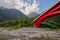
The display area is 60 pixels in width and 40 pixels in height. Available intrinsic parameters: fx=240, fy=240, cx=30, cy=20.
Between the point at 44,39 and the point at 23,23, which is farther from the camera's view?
the point at 23,23

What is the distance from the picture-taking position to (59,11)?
112 ft

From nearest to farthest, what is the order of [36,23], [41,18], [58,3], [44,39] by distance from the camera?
1. [44,39]
2. [58,3]
3. [41,18]
4. [36,23]

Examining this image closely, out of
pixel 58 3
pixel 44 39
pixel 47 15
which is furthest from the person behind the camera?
pixel 47 15

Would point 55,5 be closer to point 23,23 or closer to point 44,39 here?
point 44,39

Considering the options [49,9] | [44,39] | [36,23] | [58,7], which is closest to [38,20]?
[36,23]

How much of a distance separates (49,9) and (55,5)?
2170 mm

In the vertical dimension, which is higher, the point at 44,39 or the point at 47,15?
the point at 47,15

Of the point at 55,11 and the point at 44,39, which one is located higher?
the point at 55,11

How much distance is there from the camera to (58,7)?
3322 centimetres

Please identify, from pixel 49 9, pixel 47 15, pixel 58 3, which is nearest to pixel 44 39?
pixel 58 3

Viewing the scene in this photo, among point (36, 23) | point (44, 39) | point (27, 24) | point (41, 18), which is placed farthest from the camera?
point (27, 24)

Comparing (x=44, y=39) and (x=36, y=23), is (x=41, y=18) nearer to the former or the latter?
(x=36, y=23)

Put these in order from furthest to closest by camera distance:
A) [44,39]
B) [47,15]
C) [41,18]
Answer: [41,18] < [47,15] < [44,39]

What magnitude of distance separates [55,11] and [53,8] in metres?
0.76
